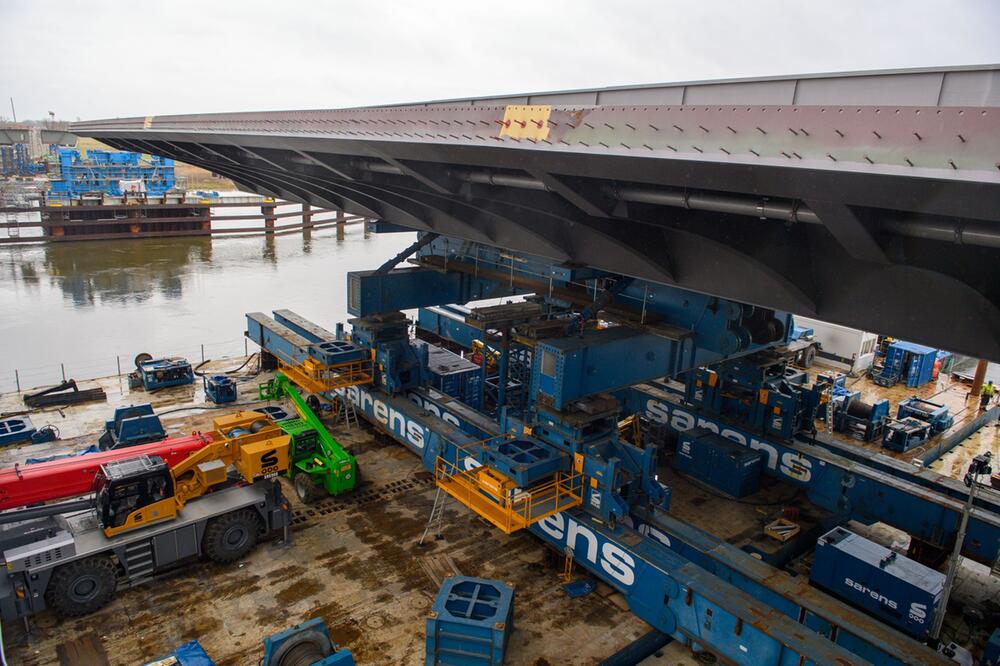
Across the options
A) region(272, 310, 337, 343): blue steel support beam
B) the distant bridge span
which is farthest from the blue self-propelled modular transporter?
region(272, 310, 337, 343): blue steel support beam

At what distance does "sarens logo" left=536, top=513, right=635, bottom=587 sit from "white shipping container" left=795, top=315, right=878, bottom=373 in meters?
18.3

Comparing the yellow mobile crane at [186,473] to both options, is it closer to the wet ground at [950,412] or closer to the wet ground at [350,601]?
the wet ground at [350,601]

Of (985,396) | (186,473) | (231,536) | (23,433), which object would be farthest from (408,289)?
(985,396)

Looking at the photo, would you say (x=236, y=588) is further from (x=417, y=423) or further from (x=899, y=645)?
(x=899, y=645)

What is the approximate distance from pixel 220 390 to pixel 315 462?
271 inches

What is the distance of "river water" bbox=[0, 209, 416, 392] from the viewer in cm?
2562

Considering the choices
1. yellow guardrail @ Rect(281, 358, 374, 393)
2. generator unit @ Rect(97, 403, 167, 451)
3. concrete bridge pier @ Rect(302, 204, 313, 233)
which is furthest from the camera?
concrete bridge pier @ Rect(302, 204, 313, 233)

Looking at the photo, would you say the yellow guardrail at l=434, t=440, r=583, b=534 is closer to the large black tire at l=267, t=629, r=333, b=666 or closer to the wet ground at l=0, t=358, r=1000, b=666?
the wet ground at l=0, t=358, r=1000, b=666

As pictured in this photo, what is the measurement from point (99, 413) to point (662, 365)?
16.6 meters

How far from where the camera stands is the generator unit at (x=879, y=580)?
10414 mm

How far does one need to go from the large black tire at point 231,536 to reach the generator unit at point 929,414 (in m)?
19.5

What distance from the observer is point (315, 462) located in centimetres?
1436

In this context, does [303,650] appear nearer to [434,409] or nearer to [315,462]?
[315,462]

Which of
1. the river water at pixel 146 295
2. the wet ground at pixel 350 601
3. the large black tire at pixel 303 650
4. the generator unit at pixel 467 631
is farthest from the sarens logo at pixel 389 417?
the river water at pixel 146 295
